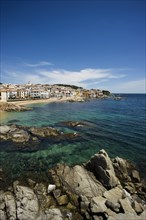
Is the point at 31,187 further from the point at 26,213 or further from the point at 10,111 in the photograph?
the point at 10,111

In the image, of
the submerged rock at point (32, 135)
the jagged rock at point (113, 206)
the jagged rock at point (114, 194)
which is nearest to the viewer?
the jagged rock at point (113, 206)

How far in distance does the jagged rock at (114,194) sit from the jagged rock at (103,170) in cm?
77

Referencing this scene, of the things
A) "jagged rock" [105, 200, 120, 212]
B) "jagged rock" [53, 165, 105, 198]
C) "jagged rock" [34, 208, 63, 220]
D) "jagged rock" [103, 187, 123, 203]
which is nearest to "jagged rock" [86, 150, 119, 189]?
"jagged rock" [53, 165, 105, 198]

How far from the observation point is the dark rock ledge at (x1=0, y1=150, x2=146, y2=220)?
1130 cm

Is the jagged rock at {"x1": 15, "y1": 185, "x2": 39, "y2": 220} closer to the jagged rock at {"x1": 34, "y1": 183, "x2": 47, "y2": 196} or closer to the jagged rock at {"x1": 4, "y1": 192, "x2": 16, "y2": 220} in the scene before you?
the jagged rock at {"x1": 4, "y1": 192, "x2": 16, "y2": 220}

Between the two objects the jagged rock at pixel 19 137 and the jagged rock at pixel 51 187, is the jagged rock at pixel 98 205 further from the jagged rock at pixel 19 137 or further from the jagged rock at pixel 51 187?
the jagged rock at pixel 19 137

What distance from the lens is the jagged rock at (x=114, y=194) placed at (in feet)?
40.5

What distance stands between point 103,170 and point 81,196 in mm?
3116

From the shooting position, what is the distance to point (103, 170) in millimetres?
14953

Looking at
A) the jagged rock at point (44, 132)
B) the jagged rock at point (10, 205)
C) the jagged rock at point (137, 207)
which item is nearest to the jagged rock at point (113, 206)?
the jagged rock at point (137, 207)

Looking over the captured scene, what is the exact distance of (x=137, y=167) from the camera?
19.0 metres

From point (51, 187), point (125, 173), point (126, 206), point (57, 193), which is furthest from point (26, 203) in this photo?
point (125, 173)

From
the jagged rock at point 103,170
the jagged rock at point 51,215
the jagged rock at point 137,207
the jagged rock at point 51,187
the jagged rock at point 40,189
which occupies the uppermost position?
the jagged rock at point 103,170

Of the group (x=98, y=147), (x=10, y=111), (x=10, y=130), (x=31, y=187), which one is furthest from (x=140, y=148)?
(x=10, y=111)
